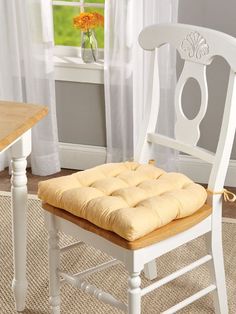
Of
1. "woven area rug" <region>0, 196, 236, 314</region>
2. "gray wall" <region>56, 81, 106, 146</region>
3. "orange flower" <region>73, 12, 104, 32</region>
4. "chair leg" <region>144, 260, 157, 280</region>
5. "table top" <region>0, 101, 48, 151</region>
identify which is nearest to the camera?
"table top" <region>0, 101, 48, 151</region>

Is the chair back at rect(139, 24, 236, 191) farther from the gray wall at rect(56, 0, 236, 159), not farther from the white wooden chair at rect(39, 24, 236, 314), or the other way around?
the gray wall at rect(56, 0, 236, 159)

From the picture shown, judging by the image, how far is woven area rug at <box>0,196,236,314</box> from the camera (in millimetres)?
2851

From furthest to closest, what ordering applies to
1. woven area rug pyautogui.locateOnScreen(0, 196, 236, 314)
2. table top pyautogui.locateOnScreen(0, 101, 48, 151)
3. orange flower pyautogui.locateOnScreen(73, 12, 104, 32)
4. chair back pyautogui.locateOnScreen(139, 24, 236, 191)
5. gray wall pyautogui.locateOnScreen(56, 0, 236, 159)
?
orange flower pyautogui.locateOnScreen(73, 12, 104, 32)
gray wall pyautogui.locateOnScreen(56, 0, 236, 159)
woven area rug pyautogui.locateOnScreen(0, 196, 236, 314)
chair back pyautogui.locateOnScreen(139, 24, 236, 191)
table top pyautogui.locateOnScreen(0, 101, 48, 151)

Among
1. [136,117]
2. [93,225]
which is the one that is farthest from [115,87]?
[93,225]

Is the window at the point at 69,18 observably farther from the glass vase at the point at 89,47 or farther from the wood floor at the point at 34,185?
the wood floor at the point at 34,185

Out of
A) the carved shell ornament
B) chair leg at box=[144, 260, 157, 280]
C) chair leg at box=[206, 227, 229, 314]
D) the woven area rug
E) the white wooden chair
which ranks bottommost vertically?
the woven area rug

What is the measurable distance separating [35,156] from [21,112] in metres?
1.58

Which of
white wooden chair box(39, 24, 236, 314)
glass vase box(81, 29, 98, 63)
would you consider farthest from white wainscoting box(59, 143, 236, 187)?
white wooden chair box(39, 24, 236, 314)

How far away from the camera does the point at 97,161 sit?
4133mm

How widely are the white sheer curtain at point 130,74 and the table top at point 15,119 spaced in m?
1.20

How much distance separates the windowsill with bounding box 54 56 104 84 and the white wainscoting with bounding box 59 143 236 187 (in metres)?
0.38

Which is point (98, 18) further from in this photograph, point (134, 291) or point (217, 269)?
point (134, 291)

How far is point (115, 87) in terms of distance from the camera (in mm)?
3871

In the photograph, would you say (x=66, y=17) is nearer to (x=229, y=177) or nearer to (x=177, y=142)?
(x=229, y=177)
